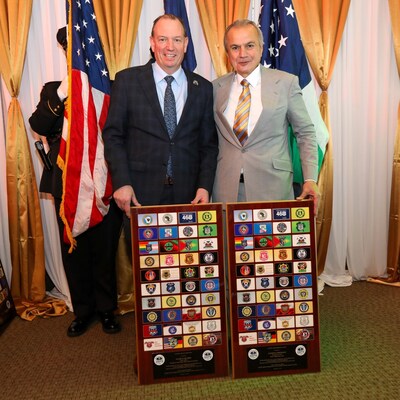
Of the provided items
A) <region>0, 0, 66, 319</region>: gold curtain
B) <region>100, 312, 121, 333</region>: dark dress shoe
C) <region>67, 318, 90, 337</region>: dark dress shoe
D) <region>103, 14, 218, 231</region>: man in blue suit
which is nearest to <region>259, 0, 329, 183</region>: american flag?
<region>103, 14, 218, 231</region>: man in blue suit

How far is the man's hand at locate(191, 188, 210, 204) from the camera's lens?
2127 millimetres

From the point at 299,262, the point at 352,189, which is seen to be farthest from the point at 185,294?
the point at 352,189

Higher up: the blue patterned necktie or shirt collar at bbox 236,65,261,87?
shirt collar at bbox 236,65,261,87

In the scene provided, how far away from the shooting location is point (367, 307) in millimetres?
2922

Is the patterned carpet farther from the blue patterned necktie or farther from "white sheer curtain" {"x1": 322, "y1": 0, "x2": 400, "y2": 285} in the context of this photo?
the blue patterned necktie

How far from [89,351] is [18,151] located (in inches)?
55.1

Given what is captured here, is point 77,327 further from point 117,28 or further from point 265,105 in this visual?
point 117,28

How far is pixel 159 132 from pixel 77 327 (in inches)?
52.4

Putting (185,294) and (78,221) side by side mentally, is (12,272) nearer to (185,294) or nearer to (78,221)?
(78,221)

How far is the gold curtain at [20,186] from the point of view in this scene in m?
2.88

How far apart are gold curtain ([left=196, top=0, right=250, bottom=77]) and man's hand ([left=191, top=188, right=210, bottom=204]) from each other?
1.28m

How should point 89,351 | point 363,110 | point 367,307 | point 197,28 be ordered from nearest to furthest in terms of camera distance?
point 89,351 < point 367,307 < point 197,28 < point 363,110

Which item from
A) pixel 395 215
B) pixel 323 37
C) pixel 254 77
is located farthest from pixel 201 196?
pixel 395 215

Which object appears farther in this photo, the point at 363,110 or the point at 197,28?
the point at 363,110
